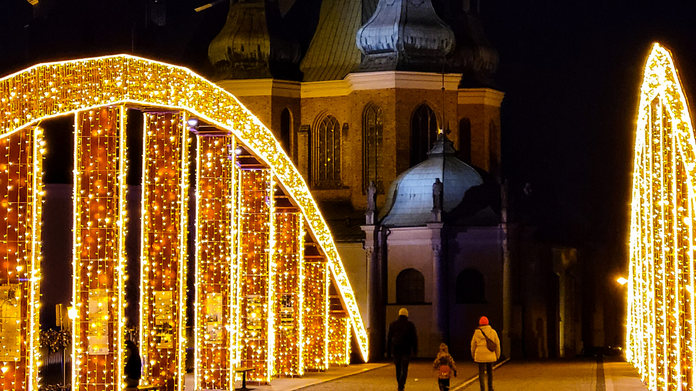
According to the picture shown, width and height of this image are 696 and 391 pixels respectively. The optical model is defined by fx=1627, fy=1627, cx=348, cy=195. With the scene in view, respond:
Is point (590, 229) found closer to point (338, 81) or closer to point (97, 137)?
point (338, 81)

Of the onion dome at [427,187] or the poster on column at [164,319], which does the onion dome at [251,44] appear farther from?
the poster on column at [164,319]

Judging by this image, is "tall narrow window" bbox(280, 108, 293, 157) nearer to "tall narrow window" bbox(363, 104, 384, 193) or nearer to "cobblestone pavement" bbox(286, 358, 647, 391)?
"tall narrow window" bbox(363, 104, 384, 193)

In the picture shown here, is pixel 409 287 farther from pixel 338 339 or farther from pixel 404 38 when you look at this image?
pixel 338 339

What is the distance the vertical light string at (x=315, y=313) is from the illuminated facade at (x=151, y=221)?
4.79m

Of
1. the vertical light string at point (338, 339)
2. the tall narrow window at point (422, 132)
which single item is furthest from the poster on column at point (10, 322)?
the tall narrow window at point (422, 132)

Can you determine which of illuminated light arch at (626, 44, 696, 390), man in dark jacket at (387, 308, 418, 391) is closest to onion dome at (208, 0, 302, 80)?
illuminated light arch at (626, 44, 696, 390)

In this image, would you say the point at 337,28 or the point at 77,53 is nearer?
the point at 77,53

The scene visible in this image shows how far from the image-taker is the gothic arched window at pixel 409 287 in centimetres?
6775

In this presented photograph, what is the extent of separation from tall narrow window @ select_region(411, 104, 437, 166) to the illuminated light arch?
4121 cm

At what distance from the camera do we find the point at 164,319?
27.3 metres

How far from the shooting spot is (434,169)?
69.8 metres

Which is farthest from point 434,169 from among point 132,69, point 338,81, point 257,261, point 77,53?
point 132,69

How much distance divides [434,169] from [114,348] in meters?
45.0

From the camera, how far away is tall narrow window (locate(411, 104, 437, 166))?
74.3 meters
